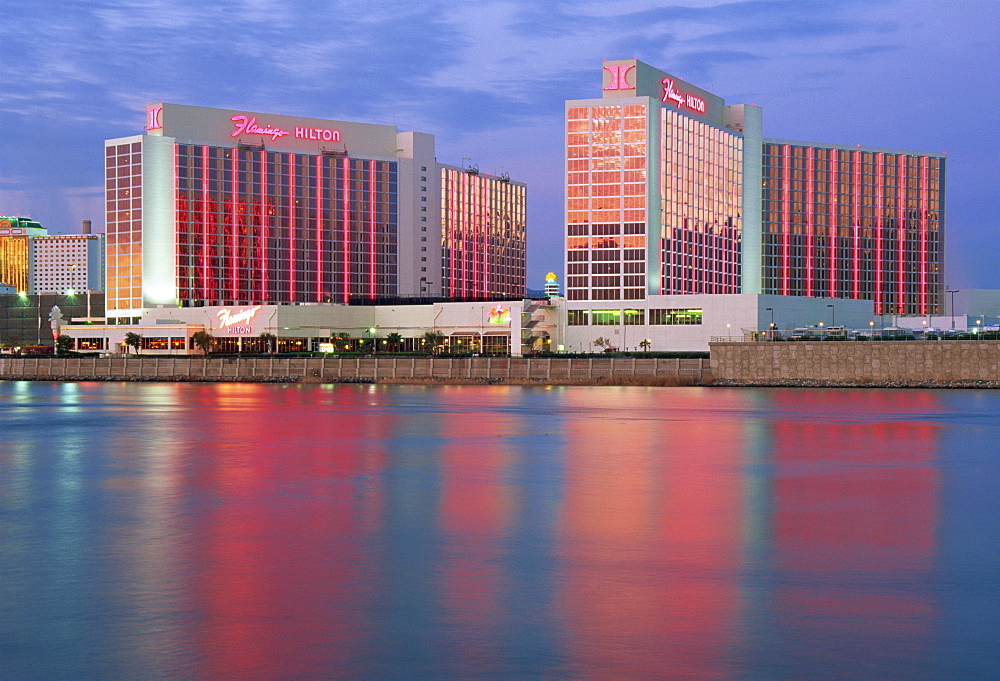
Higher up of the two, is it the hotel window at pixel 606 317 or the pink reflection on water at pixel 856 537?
the hotel window at pixel 606 317

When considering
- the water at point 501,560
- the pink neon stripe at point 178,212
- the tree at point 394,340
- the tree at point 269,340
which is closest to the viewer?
the water at point 501,560

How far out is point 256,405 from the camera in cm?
7412

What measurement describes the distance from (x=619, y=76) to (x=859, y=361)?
71105 millimetres

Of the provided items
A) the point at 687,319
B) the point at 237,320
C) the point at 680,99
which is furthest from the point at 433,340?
the point at 680,99

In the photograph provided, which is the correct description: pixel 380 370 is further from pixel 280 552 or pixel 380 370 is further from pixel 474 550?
pixel 474 550

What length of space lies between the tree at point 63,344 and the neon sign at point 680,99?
94.4m

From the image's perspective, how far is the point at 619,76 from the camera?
521 feet

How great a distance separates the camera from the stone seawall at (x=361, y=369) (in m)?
113

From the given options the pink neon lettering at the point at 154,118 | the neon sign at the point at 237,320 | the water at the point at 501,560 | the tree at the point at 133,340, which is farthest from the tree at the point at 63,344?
the water at the point at 501,560

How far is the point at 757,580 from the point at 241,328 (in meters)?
163

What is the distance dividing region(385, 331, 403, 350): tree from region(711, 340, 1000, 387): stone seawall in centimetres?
6986

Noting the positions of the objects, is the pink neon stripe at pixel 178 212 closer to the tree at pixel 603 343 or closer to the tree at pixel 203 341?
the tree at pixel 203 341

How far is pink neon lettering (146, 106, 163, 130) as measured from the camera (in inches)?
7609

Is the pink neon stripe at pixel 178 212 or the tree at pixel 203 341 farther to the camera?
the pink neon stripe at pixel 178 212
